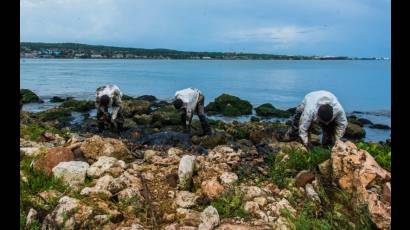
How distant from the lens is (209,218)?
636cm

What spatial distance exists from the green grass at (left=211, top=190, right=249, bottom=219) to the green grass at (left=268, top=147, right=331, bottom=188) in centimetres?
98

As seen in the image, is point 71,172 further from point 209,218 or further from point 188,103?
point 188,103

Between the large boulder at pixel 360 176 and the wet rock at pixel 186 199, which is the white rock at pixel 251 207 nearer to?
the wet rock at pixel 186 199

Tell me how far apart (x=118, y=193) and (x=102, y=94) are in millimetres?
8127

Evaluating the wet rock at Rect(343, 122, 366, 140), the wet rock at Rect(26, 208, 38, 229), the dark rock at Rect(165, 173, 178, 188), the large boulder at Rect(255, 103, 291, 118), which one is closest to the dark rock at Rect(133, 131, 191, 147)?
the dark rock at Rect(165, 173, 178, 188)

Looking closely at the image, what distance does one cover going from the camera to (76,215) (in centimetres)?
630

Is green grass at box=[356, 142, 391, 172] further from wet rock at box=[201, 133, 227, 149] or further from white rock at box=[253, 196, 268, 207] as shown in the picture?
wet rock at box=[201, 133, 227, 149]

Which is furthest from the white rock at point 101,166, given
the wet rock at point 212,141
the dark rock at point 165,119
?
the dark rock at point 165,119

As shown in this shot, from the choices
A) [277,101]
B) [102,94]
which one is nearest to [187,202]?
[102,94]

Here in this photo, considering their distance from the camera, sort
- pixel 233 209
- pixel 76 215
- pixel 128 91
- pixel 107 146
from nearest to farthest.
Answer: pixel 76 215 → pixel 233 209 → pixel 107 146 → pixel 128 91

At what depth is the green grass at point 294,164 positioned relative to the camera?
314 inches

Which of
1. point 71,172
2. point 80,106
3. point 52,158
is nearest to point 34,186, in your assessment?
point 71,172
